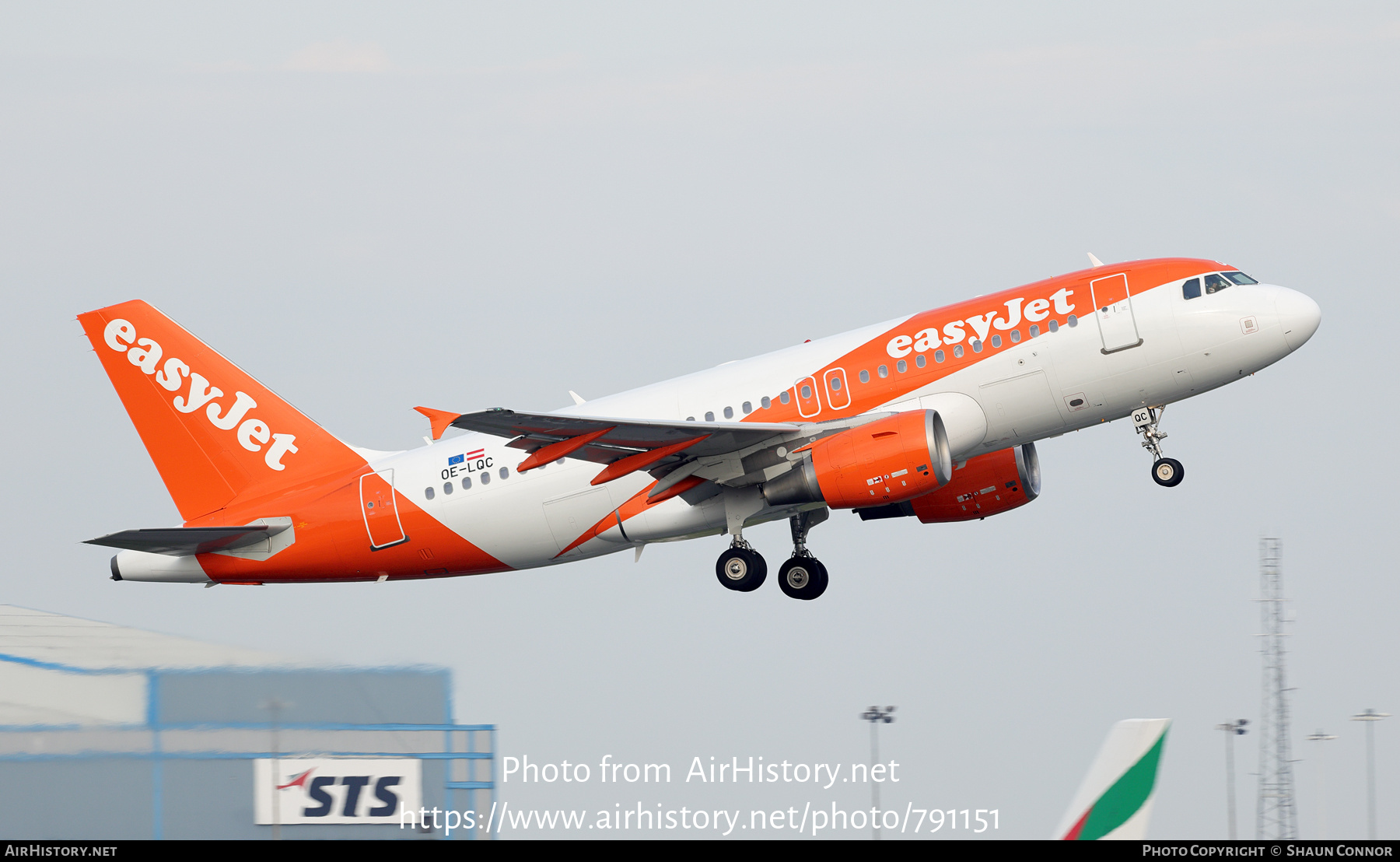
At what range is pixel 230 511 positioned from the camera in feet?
112

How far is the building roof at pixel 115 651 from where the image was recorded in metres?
30.2

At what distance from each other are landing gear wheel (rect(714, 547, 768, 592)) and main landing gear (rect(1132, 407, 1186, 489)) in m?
8.03

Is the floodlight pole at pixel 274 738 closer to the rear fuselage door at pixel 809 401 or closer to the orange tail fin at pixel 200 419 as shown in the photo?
the orange tail fin at pixel 200 419

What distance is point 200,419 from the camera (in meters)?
34.9

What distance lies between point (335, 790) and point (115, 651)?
16.7 feet

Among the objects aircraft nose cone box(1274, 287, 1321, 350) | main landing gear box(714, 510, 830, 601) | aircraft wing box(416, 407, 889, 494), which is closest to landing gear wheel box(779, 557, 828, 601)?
main landing gear box(714, 510, 830, 601)

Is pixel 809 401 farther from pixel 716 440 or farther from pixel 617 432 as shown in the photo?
pixel 617 432

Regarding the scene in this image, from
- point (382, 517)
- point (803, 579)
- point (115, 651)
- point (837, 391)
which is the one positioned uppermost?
point (837, 391)

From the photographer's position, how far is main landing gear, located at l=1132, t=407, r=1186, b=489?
30.7m

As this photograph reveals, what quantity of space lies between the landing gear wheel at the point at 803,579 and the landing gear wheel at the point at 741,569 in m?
1.18

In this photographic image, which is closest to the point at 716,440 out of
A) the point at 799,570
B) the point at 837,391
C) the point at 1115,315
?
the point at 837,391
